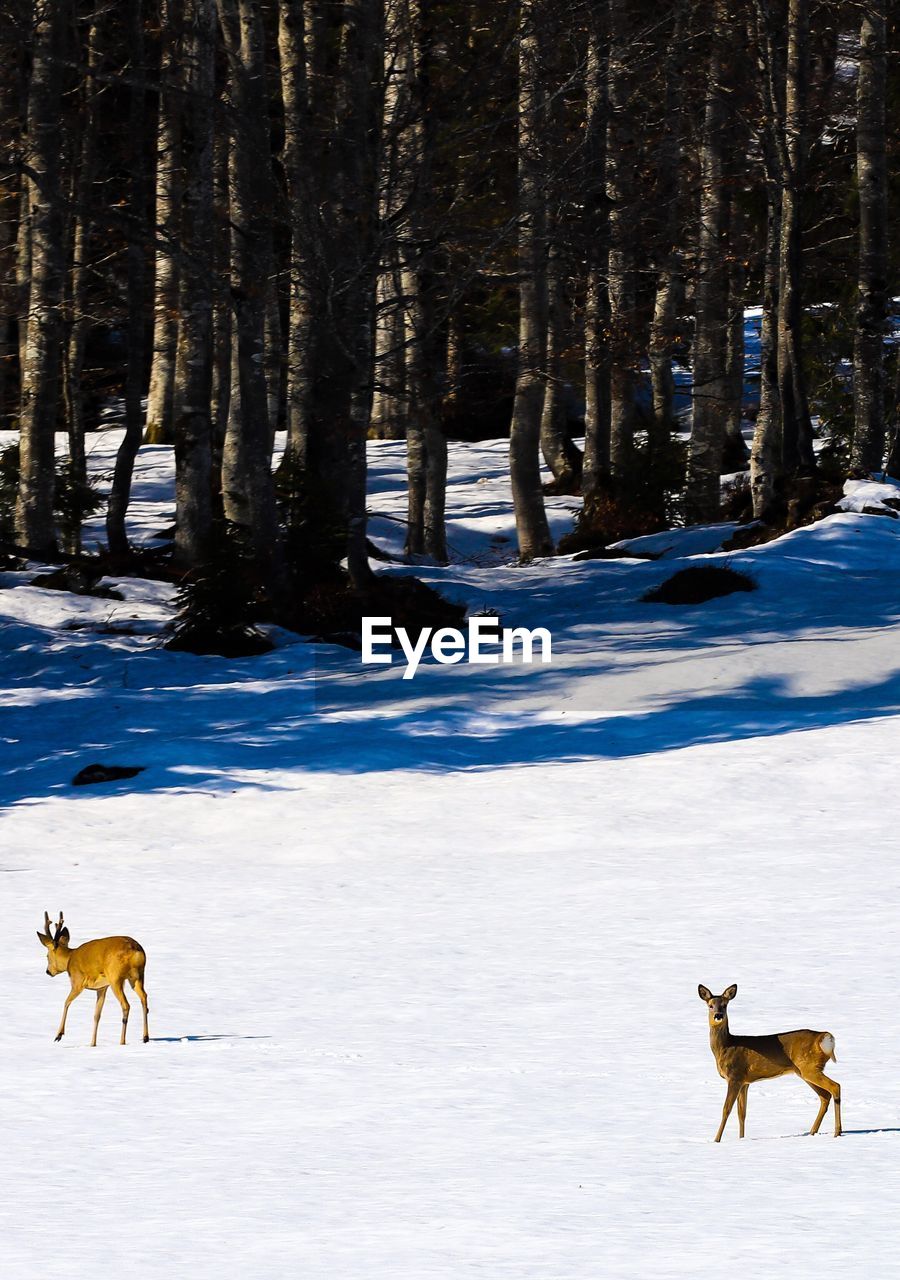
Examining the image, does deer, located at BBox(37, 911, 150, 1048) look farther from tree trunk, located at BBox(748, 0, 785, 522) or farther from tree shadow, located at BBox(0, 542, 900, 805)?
tree trunk, located at BBox(748, 0, 785, 522)

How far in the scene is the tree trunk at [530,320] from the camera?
17.7 m

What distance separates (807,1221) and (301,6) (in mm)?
17559

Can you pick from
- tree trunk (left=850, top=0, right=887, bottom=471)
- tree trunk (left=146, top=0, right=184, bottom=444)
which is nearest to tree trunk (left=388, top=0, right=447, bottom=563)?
tree trunk (left=146, top=0, right=184, bottom=444)

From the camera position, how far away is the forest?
1623 cm

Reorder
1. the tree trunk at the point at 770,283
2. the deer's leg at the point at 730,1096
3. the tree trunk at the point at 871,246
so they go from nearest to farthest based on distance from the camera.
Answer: the deer's leg at the point at 730,1096 → the tree trunk at the point at 871,246 → the tree trunk at the point at 770,283

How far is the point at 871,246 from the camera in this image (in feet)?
62.5

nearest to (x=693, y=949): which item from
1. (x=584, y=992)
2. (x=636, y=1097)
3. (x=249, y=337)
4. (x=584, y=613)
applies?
(x=584, y=992)

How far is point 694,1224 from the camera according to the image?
3.94 metres

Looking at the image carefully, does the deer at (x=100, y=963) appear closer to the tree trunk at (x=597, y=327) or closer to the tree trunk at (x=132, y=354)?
the tree trunk at (x=132, y=354)

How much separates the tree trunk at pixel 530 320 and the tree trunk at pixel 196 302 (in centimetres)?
301

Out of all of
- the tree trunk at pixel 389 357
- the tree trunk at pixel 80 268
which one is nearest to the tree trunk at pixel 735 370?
the tree trunk at pixel 389 357

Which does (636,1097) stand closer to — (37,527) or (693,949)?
(693,949)

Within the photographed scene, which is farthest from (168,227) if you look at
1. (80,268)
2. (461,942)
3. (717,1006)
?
(717,1006)

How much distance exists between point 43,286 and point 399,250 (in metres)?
3.79
